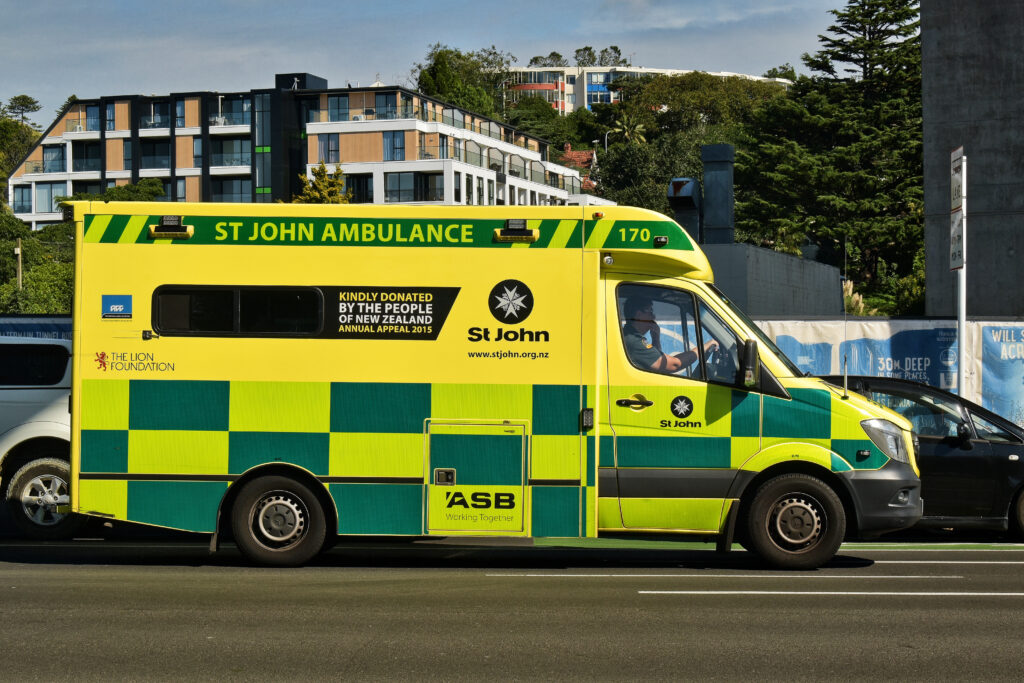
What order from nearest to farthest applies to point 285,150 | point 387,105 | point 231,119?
1. point 387,105
2. point 285,150
3. point 231,119

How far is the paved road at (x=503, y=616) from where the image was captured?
6.58m

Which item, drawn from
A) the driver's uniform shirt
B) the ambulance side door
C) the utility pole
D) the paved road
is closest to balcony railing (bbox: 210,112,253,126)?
the utility pole

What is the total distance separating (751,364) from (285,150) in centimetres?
8294

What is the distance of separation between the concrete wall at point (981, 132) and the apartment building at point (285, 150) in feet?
191

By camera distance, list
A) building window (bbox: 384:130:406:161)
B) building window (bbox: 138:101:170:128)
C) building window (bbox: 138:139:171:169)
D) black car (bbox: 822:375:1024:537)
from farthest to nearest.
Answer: building window (bbox: 138:139:171:169) < building window (bbox: 138:101:170:128) < building window (bbox: 384:130:406:161) < black car (bbox: 822:375:1024:537)

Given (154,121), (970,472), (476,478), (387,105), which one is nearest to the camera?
(476,478)

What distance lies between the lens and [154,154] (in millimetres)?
94250

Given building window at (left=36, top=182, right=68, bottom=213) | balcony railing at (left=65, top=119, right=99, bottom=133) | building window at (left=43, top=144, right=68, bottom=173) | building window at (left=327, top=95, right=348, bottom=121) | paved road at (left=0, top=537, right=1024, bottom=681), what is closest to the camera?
paved road at (left=0, top=537, right=1024, bottom=681)

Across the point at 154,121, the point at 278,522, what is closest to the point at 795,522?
the point at 278,522

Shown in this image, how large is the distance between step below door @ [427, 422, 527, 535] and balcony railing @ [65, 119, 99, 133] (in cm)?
9280

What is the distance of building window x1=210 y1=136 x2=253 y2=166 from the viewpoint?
91375 mm

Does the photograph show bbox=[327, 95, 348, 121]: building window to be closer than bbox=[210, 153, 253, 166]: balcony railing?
Yes

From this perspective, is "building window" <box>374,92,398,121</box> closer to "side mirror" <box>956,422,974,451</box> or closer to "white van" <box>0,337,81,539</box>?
"white van" <box>0,337,81,539</box>

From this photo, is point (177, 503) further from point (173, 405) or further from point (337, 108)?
point (337, 108)
